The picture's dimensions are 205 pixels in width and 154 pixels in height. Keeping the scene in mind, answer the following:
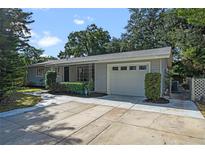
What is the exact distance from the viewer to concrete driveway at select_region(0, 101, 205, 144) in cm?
427

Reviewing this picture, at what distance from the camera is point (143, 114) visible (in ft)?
22.1

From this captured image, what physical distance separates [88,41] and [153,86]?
1167 inches

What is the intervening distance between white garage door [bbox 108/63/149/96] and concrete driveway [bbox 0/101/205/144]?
446 cm

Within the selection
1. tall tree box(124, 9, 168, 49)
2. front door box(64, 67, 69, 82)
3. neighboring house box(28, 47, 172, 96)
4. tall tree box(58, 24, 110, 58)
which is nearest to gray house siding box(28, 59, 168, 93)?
neighboring house box(28, 47, 172, 96)

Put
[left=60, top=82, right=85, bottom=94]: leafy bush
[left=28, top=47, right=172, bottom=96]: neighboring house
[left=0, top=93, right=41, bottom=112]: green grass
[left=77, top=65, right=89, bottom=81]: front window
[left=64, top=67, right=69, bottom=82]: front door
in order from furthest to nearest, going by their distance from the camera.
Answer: [left=64, top=67, right=69, bottom=82]: front door
[left=77, top=65, right=89, bottom=81]: front window
[left=60, top=82, right=85, bottom=94]: leafy bush
[left=28, top=47, right=172, bottom=96]: neighboring house
[left=0, top=93, right=41, bottom=112]: green grass

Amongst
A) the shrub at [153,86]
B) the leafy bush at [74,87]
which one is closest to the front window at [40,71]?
the leafy bush at [74,87]

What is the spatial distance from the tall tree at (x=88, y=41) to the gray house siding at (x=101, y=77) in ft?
71.2

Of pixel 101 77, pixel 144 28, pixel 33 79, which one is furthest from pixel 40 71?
pixel 144 28

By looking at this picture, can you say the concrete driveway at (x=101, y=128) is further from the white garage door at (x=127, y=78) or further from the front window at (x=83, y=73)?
the front window at (x=83, y=73)

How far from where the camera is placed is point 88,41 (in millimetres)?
37156

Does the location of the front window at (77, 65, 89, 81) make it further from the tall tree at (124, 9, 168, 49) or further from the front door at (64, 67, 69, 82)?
the tall tree at (124, 9, 168, 49)
